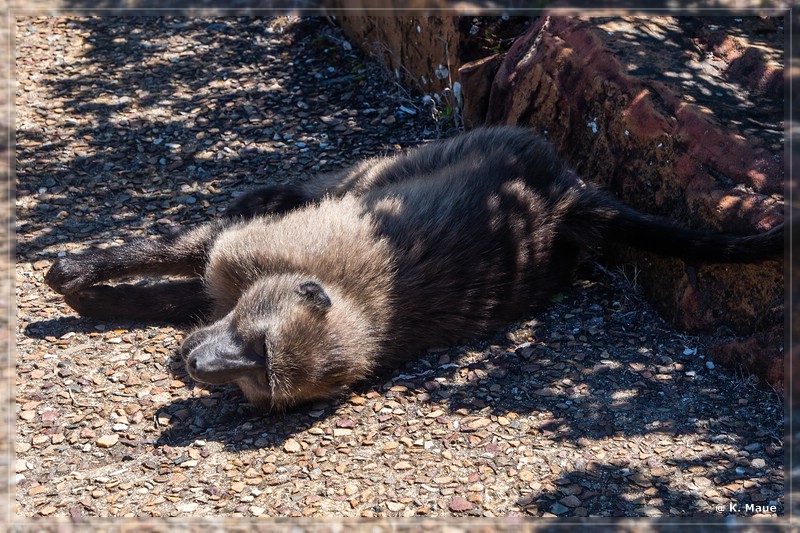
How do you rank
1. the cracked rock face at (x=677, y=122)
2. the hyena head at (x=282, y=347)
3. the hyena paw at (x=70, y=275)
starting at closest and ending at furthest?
the hyena head at (x=282, y=347) < the cracked rock face at (x=677, y=122) < the hyena paw at (x=70, y=275)

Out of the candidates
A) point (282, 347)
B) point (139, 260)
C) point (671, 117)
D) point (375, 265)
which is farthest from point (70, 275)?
point (671, 117)

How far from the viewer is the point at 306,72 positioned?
7449 mm

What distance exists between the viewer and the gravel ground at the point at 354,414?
3639 mm

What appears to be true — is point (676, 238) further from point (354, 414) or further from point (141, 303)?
point (141, 303)

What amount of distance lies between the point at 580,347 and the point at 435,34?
2.99 m

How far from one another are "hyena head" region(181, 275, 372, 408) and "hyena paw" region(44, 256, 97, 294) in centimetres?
89

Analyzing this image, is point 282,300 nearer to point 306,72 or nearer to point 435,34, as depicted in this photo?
point 435,34

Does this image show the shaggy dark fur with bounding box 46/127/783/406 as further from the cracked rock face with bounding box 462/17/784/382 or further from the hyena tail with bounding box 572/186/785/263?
the cracked rock face with bounding box 462/17/784/382

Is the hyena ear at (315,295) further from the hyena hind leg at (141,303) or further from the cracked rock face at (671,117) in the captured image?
the cracked rock face at (671,117)

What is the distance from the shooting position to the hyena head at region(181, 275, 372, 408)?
416cm

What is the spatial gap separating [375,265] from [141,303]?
4.75 feet

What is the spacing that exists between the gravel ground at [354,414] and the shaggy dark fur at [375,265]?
17cm

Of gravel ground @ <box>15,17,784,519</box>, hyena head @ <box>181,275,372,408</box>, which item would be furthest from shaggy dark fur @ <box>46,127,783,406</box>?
gravel ground @ <box>15,17,784,519</box>

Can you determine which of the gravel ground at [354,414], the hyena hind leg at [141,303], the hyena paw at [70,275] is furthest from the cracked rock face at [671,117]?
the hyena paw at [70,275]
